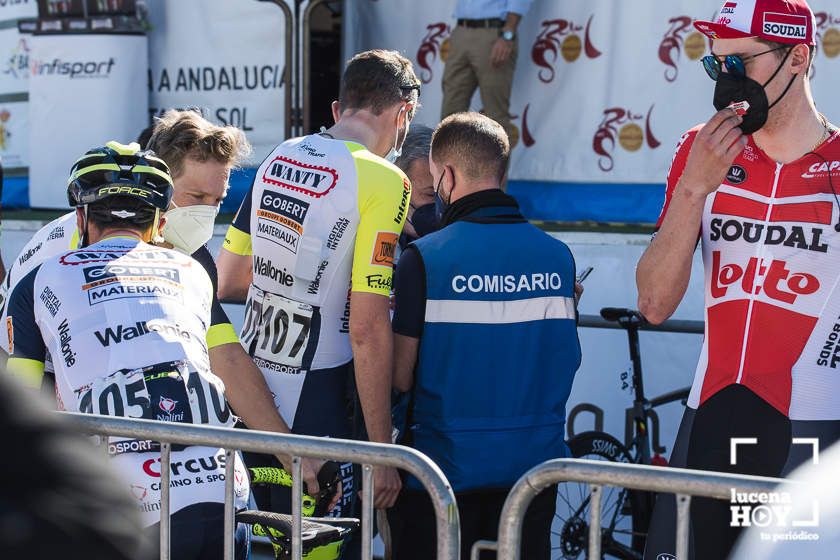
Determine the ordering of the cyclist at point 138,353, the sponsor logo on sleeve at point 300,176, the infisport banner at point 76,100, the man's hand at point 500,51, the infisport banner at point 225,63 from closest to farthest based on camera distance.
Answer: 1. the cyclist at point 138,353
2. the sponsor logo on sleeve at point 300,176
3. the man's hand at point 500,51
4. the infisport banner at point 225,63
5. the infisport banner at point 76,100

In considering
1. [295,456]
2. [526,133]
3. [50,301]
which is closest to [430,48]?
[526,133]

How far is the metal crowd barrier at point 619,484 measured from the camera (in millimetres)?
2223

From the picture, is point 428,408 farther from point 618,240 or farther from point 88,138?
point 88,138

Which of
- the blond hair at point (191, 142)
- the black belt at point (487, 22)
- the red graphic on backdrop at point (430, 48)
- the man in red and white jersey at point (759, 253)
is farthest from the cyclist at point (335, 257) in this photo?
the red graphic on backdrop at point (430, 48)

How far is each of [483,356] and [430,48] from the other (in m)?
4.33

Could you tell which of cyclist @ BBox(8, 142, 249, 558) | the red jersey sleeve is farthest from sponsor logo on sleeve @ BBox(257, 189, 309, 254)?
the red jersey sleeve

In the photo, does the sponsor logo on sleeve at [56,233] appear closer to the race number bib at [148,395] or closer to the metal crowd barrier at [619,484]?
the race number bib at [148,395]

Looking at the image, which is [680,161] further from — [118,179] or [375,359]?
[118,179]

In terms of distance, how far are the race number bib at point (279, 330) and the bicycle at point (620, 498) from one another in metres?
1.77

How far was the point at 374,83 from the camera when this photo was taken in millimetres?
3594

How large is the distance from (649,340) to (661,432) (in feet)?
1.34

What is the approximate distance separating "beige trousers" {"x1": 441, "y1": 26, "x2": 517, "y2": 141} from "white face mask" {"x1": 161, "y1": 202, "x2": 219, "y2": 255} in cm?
315

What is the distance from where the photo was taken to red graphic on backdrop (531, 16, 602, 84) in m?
6.70

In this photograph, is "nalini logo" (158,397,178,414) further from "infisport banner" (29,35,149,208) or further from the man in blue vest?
"infisport banner" (29,35,149,208)
